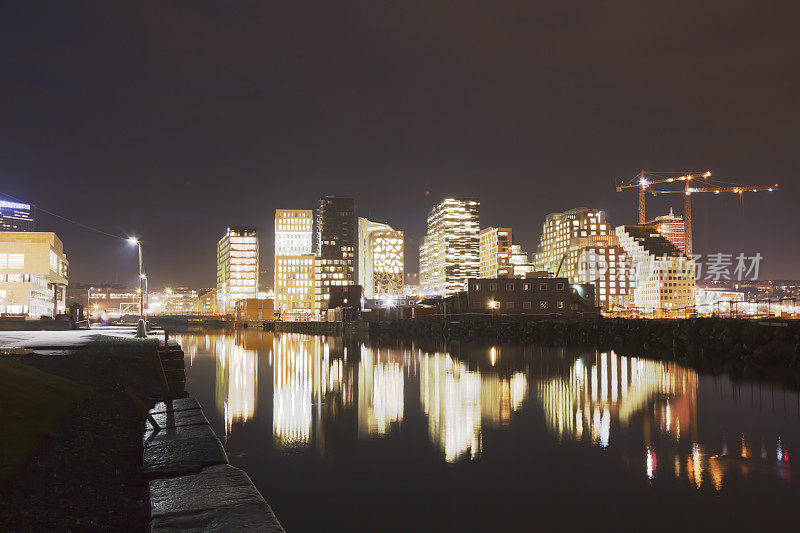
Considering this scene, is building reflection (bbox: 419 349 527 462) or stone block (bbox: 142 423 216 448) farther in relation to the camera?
building reflection (bbox: 419 349 527 462)

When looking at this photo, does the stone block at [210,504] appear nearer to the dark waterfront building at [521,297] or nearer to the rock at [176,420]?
the rock at [176,420]

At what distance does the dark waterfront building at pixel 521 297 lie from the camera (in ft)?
358

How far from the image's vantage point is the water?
9531 mm

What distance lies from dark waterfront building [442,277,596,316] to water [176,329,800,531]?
269 feet

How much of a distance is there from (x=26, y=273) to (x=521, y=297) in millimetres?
98222

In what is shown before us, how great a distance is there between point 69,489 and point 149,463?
2147mm

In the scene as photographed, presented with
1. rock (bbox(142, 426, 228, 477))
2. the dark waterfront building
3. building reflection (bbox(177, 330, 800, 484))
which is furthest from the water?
the dark waterfront building

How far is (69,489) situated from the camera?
8484mm

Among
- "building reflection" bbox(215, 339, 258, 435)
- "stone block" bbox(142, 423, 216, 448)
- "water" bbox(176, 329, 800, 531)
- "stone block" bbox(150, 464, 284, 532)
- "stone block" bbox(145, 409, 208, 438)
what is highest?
"stone block" bbox(150, 464, 284, 532)

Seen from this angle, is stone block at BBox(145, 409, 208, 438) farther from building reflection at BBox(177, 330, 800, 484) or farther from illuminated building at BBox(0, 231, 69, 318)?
illuminated building at BBox(0, 231, 69, 318)

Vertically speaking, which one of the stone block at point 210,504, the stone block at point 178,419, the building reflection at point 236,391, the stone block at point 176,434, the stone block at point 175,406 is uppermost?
the stone block at point 210,504

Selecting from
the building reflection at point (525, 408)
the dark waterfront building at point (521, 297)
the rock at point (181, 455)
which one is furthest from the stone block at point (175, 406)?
the dark waterfront building at point (521, 297)

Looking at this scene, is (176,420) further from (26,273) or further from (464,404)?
(26,273)

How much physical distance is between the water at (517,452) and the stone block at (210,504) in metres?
1.10
